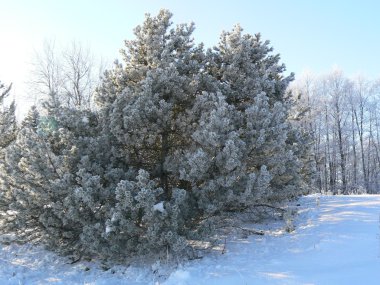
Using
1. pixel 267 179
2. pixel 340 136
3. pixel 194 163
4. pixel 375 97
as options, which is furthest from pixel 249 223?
pixel 375 97

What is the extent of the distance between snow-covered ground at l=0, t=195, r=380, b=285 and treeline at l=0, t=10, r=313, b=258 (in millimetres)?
650

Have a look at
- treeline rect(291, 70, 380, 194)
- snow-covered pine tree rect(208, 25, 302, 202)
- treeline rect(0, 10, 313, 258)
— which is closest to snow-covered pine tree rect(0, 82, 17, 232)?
treeline rect(0, 10, 313, 258)

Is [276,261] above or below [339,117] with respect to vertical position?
below

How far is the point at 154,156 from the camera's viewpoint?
10523mm

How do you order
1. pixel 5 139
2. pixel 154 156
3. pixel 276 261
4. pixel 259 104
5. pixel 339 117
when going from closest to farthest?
pixel 276 261 → pixel 259 104 → pixel 154 156 → pixel 5 139 → pixel 339 117

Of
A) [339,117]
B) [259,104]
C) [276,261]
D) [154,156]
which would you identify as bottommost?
[276,261]

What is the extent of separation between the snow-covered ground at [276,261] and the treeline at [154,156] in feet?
2.13

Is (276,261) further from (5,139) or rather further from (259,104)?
(5,139)

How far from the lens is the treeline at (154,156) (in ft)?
27.7

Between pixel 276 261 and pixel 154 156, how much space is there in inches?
178

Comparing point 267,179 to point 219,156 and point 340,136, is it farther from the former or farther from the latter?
point 340,136

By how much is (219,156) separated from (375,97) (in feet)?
108

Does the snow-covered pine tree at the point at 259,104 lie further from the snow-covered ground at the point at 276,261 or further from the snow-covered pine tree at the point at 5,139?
the snow-covered pine tree at the point at 5,139

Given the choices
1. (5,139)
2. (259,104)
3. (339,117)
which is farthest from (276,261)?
(339,117)
